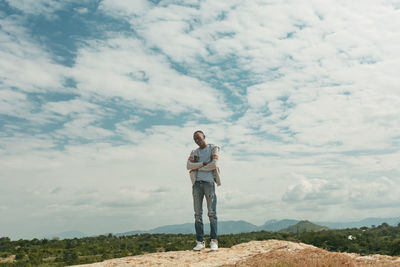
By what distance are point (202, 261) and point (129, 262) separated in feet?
6.73

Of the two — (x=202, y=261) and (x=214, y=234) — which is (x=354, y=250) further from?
(x=202, y=261)

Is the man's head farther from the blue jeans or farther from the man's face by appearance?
the blue jeans

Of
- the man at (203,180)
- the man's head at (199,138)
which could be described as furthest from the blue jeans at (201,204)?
the man's head at (199,138)

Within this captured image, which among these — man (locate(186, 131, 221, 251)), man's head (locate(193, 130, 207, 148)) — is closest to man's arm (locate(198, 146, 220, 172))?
man (locate(186, 131, 221, 251))

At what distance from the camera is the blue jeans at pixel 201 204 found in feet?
36.1

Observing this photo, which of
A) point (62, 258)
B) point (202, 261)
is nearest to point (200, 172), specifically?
point (202, 261)

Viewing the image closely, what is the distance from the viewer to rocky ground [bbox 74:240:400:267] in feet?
25.1

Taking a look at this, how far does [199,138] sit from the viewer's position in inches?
443

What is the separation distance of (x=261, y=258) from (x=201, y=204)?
289 cm

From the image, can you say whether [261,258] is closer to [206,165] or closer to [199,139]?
[206,165]

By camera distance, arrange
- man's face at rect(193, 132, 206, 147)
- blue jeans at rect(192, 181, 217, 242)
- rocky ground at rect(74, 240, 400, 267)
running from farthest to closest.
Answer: man's face at rect(193, 132, 206, 147) < blue jeans at rect(192, 181, 217, 242) < rocky ground at rect(74, 240, 400, 267)

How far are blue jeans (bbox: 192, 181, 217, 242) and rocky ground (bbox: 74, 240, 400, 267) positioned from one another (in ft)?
2.07

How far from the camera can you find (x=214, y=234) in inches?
435

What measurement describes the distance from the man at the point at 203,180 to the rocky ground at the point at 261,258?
2.12 ft
